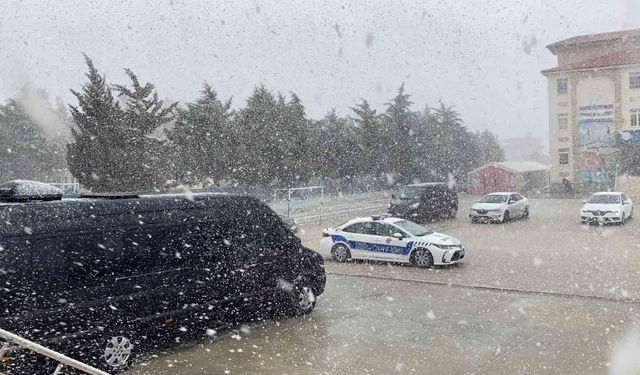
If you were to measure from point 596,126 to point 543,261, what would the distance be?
129 feet

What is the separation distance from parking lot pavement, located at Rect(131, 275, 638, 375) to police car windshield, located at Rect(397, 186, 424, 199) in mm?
14905

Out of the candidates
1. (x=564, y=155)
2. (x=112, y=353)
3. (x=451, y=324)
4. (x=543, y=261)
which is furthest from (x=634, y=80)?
(x=112, y=353)

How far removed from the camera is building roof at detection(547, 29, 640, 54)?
175ft

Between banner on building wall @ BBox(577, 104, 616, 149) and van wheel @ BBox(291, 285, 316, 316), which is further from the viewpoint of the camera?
banner on building wall @ BBox(577, 104, 616, 149)

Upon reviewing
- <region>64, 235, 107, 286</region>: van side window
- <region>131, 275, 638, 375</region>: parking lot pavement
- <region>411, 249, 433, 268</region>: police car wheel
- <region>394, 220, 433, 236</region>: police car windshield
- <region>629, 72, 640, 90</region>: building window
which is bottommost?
<region>131, 275, 638, 375</region>: parking lot pavement

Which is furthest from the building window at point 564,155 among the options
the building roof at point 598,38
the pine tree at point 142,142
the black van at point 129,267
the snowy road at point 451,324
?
the black van at point 129,267

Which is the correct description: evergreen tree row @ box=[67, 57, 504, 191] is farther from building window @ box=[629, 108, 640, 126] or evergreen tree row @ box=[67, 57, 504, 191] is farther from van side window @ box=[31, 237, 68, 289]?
van side window @ box=[31, 237, 68, 289]

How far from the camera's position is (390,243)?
15.3m

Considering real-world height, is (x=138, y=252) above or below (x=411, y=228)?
above

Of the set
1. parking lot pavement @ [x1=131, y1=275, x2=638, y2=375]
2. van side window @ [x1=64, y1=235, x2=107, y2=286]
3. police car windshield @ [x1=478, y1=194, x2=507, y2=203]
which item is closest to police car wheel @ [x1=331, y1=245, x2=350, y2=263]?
parking lot pavement @ [x1=131, y1=275, x2=638, y2=375]

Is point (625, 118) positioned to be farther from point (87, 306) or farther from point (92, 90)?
point (87, 306)

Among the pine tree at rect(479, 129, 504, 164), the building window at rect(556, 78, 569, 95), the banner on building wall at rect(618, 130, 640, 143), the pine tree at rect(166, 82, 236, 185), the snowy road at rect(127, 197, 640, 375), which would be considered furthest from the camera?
the pine tree at rect(479, 129, 504, 164)

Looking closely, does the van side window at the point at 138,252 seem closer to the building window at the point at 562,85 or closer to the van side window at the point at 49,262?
the van side window at the point at 49,262

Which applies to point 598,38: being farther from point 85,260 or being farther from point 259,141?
point 85,260
